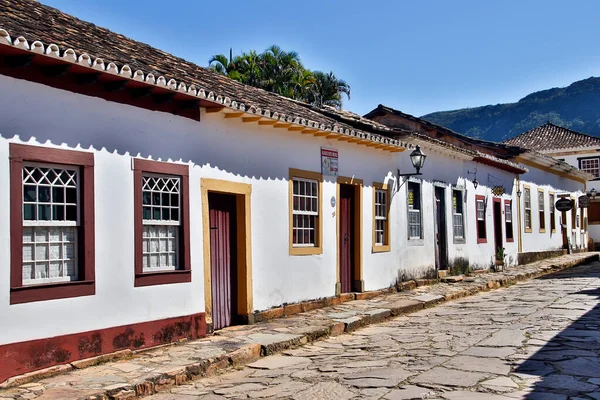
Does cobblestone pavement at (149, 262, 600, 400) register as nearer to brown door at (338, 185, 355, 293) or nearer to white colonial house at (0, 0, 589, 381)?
white colonial house at (0, 0, 589, 381)

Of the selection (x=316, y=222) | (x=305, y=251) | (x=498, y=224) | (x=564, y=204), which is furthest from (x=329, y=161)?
(x=564, y=204)

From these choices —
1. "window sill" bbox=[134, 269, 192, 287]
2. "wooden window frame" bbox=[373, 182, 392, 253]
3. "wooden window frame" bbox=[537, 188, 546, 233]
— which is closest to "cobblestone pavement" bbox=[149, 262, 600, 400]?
"window sill" bbox=[134, 269, 192, 287]

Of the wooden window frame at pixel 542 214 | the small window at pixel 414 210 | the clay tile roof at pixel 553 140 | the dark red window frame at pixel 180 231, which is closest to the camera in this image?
the dark red window frame at pixel 180 231

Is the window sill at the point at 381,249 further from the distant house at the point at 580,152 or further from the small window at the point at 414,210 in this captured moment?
the distant house at the point at 580,152

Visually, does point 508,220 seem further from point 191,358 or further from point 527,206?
point 191,358

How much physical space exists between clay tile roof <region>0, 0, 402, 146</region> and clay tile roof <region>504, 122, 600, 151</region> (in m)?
27.8

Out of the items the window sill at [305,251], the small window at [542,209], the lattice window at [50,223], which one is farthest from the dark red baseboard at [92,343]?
the small window at [542,209]

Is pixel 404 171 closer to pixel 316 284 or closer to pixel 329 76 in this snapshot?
pixel 316 284

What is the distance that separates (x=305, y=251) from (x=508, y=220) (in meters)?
13.0

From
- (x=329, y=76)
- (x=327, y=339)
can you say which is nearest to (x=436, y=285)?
(x=327, y=339)

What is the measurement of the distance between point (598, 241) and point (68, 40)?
34.2m

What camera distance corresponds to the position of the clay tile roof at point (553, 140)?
3750 centimetres

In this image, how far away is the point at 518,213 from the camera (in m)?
24.0

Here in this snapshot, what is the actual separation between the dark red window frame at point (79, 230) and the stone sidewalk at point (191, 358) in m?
0.80
